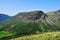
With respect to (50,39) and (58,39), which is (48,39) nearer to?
(50,39)

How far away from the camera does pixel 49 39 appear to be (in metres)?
116

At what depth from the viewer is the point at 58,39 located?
363 feet

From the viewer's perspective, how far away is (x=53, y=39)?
112812mm

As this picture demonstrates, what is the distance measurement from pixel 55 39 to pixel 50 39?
213 inches

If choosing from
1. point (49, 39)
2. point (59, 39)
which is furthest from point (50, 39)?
point (59, 39)

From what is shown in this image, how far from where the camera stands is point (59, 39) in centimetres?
11012

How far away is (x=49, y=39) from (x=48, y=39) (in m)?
1.86

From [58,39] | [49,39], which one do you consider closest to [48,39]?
[49,39]

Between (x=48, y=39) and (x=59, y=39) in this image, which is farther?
(x=48, y=39)

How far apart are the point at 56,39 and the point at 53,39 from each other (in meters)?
2.34

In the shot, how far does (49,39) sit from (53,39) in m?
4.04

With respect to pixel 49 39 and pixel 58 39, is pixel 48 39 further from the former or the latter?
pixel 58 39

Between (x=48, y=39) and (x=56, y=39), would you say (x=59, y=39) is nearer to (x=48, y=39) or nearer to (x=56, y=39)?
(x=56, y=39)

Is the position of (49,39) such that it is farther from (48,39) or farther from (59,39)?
(59,39)
